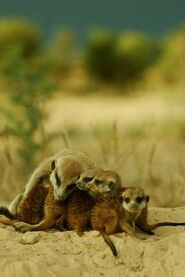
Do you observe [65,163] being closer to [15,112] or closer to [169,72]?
[15,112]

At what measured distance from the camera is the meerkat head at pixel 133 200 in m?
4.40

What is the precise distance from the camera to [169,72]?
75.5 feet

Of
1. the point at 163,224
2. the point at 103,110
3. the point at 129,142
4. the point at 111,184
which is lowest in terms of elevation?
the point at 103,110

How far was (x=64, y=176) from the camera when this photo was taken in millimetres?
4488

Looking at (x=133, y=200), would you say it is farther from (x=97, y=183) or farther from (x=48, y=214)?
(x=48, y=214)

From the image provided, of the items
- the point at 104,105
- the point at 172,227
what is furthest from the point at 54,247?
the point at 104,105

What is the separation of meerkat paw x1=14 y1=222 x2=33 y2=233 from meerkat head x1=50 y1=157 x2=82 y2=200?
0.31m

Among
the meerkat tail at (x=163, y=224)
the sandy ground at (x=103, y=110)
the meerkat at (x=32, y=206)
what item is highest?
the meerkat at (x=32, y=206)

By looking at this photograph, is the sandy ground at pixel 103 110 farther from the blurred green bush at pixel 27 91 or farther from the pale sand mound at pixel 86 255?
the pale sand mound at pixel 86 255

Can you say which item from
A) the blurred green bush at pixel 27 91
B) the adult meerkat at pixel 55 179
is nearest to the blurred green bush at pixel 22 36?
the blurred green bush at pixel 27 91

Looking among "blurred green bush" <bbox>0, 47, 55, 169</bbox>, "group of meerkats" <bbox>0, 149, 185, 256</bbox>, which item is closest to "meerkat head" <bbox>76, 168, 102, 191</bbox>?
"group of meerkats" <bbox>0, 149, 185, 256</bbox>

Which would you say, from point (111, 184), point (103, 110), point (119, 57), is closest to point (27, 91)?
point (111, 184)

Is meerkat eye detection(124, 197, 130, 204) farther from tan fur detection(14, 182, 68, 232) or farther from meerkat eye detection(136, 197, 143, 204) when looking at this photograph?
tan fur detection(14, 182, 68, 232)

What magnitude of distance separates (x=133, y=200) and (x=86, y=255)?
1.43ft
